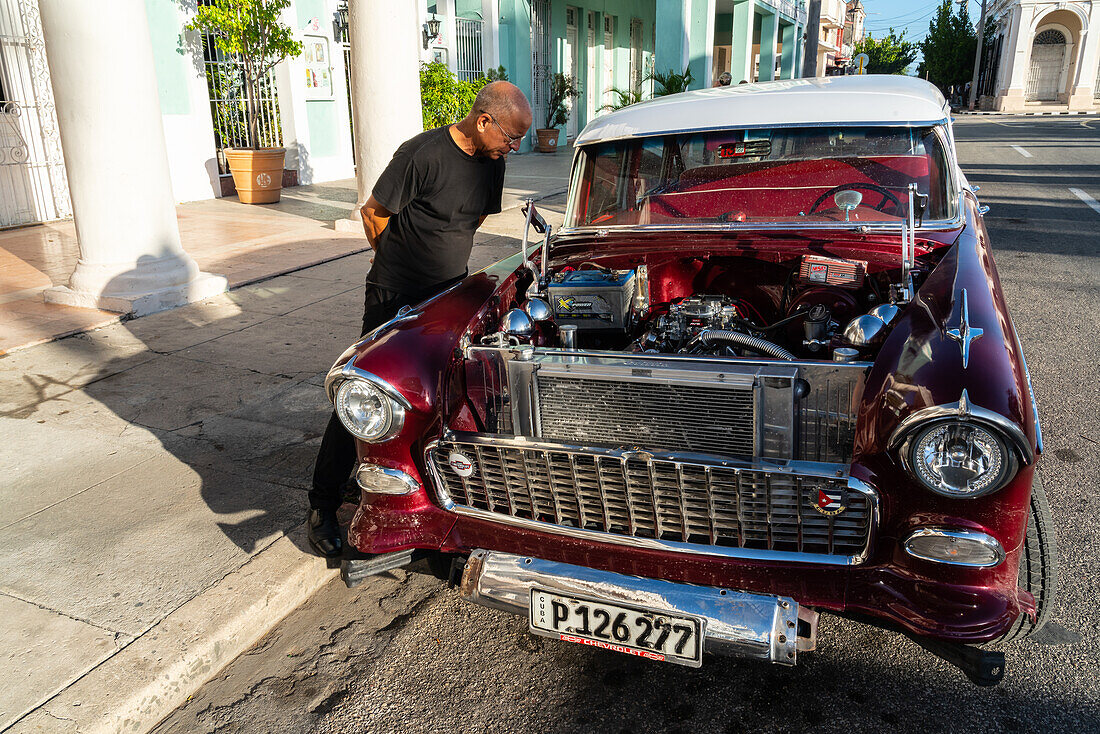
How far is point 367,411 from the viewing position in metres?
2.58

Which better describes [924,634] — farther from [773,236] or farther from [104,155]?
[104,155]

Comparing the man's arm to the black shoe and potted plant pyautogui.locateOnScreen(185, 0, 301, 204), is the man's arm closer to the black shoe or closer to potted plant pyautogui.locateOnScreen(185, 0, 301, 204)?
the black shoe

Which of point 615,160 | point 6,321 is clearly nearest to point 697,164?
point 615,160

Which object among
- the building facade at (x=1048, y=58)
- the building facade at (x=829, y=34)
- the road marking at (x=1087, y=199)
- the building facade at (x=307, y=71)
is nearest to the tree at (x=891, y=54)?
the building facade at (x=829, y=34)

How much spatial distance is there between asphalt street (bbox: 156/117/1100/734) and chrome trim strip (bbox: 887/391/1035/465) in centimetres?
91

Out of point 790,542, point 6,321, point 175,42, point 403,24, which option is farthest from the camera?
point 175,42

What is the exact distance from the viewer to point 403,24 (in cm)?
895

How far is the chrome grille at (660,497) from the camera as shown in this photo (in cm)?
214

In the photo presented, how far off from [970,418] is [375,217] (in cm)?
256

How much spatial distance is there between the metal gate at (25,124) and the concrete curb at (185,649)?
8561mm

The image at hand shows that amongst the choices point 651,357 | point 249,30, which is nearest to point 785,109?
point 651,357

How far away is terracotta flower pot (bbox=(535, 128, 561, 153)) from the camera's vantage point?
20.0 metres

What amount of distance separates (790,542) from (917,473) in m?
0.40

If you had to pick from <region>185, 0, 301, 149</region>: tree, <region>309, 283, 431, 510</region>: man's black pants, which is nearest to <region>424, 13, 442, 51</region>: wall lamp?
<region>185, 0, 301, 149</region>: tree
